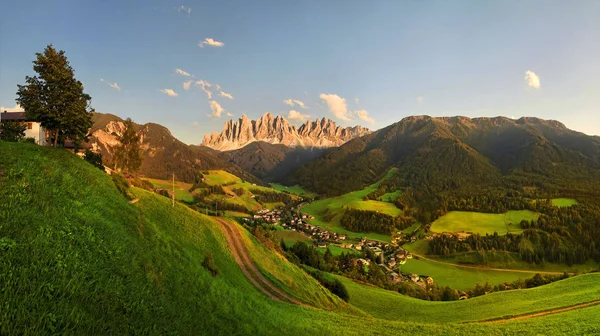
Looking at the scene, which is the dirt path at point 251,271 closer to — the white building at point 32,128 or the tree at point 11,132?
the tree at point 11,132

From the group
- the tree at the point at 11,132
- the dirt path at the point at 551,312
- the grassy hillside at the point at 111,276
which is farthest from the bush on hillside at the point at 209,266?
the dirt path at the point at 551,312

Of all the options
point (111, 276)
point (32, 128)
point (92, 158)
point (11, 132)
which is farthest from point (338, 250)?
point (111, 276)

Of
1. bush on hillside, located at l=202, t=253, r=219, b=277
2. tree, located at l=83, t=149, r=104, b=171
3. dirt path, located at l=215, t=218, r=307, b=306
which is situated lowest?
dirt path, located at l=215, t=218, r=307, b=306

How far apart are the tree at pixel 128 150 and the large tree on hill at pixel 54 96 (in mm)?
17143

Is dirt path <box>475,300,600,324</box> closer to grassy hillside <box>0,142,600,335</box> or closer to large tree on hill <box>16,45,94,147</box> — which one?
grassy hillside <box>0,142,600,335</box>

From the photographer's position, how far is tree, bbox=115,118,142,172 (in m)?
55.7

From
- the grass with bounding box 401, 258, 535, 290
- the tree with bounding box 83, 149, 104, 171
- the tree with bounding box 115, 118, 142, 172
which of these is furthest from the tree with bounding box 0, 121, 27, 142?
the grass with bounding box 401, 258, 535, 290

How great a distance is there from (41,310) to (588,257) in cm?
21869

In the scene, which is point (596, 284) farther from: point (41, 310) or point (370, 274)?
point (41, 310)

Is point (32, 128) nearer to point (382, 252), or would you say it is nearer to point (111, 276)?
point (111, 276)

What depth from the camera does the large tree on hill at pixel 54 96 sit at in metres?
34.9

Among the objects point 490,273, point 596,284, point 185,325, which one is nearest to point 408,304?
point 596,284

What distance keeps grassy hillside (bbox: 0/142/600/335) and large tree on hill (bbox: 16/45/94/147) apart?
8273 mm

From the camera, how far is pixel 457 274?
140 m
